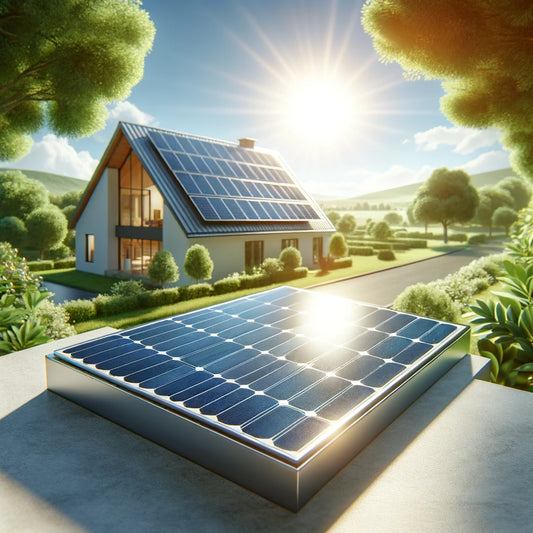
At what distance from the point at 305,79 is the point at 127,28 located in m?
15.1

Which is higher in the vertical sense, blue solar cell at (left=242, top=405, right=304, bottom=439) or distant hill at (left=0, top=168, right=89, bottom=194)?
distant hill at (left=0, top=168, right=89, bottom=194)

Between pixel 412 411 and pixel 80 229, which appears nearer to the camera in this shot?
pixel 412 411

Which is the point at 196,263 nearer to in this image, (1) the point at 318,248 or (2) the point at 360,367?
(1) the point at 318,248

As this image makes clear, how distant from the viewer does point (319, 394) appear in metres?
3.94

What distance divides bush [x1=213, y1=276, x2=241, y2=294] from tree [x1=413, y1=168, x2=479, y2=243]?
47.8 metres

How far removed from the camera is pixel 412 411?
442cm

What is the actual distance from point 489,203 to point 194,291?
8669 cm

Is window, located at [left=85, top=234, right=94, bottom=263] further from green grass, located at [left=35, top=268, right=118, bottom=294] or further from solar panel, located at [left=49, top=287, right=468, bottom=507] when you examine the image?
solar panel, located at [left=49, top=287, right=468, bottom=507]

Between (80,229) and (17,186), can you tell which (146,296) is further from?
(17,186)

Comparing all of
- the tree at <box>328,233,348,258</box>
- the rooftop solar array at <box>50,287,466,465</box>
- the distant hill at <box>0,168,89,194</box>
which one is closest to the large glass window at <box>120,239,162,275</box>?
the tree at <box>328,233,348,258</box>

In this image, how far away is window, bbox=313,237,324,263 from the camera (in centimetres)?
3299

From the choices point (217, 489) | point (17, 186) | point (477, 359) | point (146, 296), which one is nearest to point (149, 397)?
point (217, 489)

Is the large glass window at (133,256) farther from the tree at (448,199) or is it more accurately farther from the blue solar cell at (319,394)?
the tree at (448,199)

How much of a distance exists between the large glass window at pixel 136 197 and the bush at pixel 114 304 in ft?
33.1
